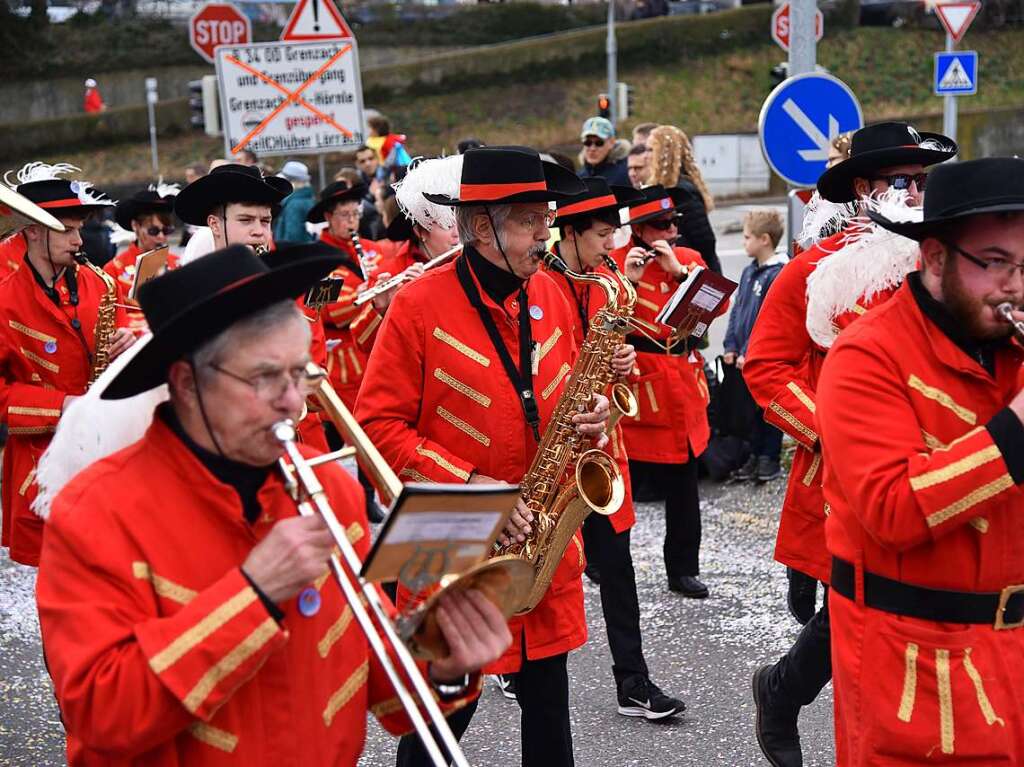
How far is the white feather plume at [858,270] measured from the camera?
14.3 ft

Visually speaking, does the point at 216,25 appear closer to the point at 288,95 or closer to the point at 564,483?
the point at 288,95

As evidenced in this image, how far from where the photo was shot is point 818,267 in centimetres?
472

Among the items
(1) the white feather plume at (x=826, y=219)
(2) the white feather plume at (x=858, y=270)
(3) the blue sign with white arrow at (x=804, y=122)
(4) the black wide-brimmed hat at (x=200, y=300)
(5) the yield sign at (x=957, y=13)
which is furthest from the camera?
(5) the yield sign at (x=957, y=13)

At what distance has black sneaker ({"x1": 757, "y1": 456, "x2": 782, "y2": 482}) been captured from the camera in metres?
9.56

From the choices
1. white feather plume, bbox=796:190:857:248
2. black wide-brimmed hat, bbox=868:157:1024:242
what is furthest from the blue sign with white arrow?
black wide-brimmed hat, bbox=868:157:1024:242

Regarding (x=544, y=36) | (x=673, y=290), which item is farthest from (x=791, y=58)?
(x=544, y=36)

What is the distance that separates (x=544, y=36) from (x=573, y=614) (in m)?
35.1

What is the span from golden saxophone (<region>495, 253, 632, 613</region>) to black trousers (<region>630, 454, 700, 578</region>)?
86.5 inches

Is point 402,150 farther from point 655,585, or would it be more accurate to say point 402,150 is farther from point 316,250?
point 316,250

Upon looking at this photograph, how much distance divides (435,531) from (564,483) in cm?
224

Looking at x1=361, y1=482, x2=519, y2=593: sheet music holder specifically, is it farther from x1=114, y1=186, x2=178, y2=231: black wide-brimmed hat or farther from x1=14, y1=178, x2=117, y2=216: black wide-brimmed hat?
x1=114, y1=186, x2=178, y2=231: black wide-brimmed hat

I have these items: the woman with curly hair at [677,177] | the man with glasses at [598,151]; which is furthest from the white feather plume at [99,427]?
the man with glasses at [598,151]

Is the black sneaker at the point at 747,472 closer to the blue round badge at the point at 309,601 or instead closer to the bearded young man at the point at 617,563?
the bearded young man at the point at 617,563

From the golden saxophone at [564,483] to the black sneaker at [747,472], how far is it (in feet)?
15.3
